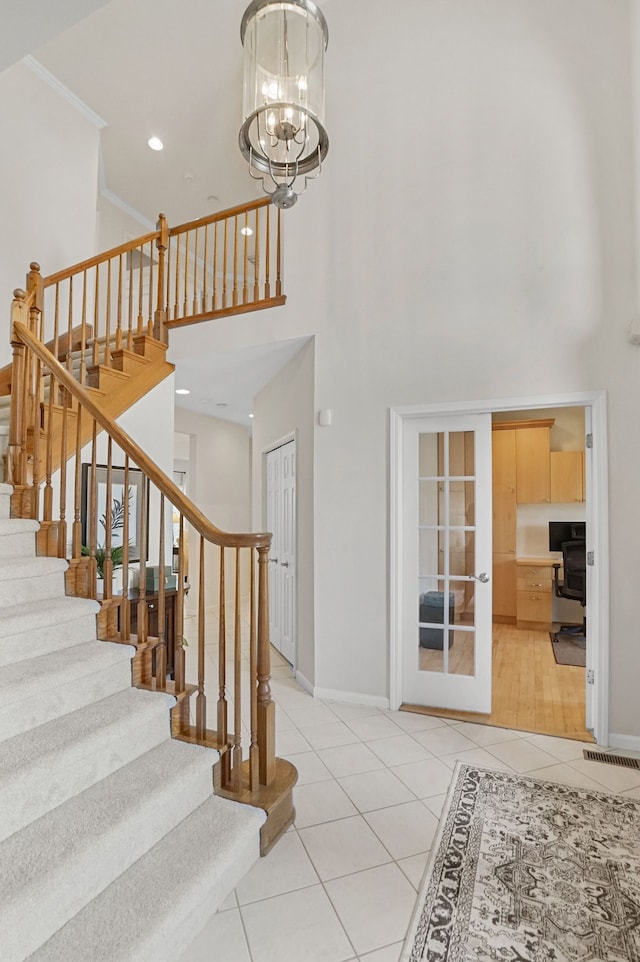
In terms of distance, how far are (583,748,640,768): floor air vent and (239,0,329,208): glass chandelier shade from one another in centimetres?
326

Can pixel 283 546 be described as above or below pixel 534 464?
below

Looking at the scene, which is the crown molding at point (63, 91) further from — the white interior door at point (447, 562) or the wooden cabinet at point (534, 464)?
the wooden cabinet at point (534, 464)

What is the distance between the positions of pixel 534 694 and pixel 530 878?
6.67ft

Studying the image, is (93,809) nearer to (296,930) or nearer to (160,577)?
(296,930)

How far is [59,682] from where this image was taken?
1.85 meters

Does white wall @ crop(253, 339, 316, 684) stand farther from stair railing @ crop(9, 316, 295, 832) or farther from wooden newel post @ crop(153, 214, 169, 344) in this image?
wooden newel post @ crop(153, 214, 169, 344)

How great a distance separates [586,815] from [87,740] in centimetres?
218

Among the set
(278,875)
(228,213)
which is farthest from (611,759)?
(228,213)

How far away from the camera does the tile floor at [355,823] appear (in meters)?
1.56

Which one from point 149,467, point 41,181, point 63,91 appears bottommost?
point 149,467

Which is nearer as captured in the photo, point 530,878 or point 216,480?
point 530,878

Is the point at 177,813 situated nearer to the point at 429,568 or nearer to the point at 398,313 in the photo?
the point at 429,568

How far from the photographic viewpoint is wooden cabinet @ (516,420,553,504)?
573 cm

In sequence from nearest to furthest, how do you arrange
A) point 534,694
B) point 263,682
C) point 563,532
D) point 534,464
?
point 263,682 < point 534,694 < point 563,532 < point 534,464
